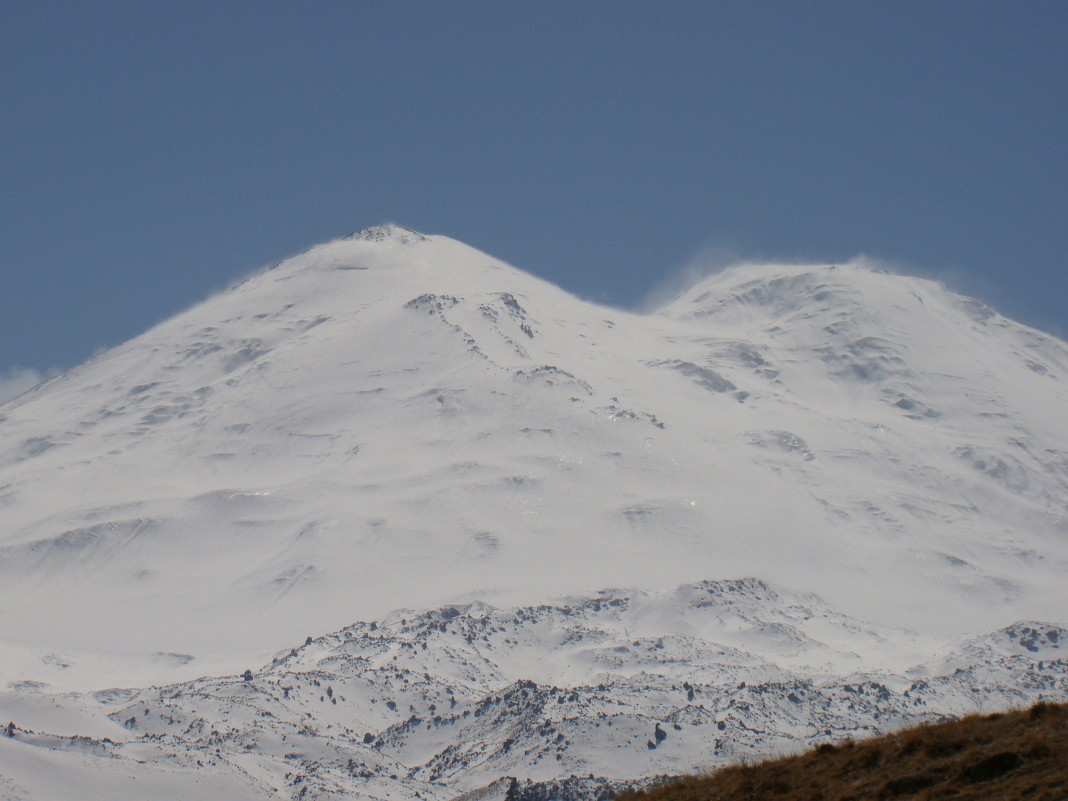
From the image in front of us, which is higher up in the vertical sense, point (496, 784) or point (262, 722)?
point (262, 722)

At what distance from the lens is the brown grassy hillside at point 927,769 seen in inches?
876

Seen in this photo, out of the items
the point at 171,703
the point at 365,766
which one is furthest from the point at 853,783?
the point at 171,703

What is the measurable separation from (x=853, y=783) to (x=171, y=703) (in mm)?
186568

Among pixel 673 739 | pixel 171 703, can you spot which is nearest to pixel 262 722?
pixel 171 703

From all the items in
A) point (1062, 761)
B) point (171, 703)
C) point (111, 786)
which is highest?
point (171, 703)

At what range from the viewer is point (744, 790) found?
974 inches

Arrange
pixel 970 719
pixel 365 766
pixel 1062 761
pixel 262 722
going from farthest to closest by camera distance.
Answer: pixel 262 722 → pixel 365 766 → pixel 970 719 → pixel 1062 761

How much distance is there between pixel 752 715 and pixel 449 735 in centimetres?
4171

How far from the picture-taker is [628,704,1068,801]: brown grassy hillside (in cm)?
2225

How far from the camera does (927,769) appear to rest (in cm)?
2350

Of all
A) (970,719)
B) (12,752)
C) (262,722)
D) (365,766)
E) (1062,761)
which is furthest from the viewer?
(262,722)

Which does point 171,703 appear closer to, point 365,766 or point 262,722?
point 262,722

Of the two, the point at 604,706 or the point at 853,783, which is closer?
the point at 853,783

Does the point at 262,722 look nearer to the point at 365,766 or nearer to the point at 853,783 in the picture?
the point at 365,766
